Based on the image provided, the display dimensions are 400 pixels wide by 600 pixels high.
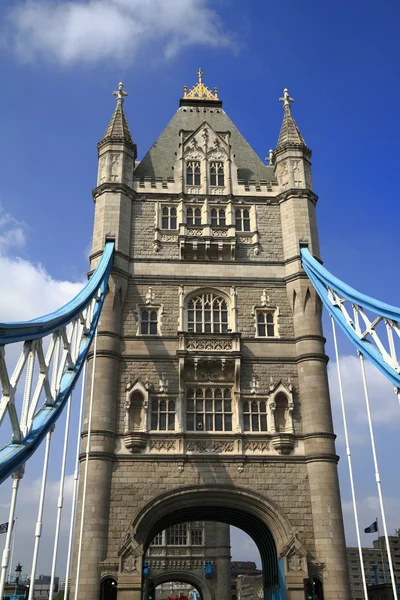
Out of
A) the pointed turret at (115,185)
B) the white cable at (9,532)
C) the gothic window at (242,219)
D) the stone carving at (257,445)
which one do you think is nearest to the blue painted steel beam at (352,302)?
the gothic window at (242,219)

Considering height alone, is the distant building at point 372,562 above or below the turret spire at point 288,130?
below

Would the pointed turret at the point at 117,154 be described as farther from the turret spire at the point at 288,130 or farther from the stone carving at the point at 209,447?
the stone carving at the point at 209,447

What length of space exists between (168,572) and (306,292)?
24689 mm

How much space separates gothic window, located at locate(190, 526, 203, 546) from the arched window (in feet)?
72.4

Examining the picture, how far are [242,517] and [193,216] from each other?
40.9 feet

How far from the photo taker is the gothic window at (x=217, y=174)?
27703 millimetres

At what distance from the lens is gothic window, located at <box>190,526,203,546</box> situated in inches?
1615

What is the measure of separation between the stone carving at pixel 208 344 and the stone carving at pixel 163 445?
11.8 feet

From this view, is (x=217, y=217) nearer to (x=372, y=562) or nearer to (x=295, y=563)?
(x=295, y=563)

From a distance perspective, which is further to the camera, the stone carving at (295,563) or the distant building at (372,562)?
the distant building at (372,562)

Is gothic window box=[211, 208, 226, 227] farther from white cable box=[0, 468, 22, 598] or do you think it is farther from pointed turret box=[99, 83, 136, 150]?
white cable box=[0, 468, 22, 598]

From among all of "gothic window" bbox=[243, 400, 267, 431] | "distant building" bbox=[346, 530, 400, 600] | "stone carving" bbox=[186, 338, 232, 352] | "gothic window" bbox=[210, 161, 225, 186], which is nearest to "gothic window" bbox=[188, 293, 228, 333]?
"stone carving" bbox=[186, 338, 232, 352]

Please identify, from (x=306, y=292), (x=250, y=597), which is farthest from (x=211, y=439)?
(x=250, y=597)

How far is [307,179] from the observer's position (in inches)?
1070
